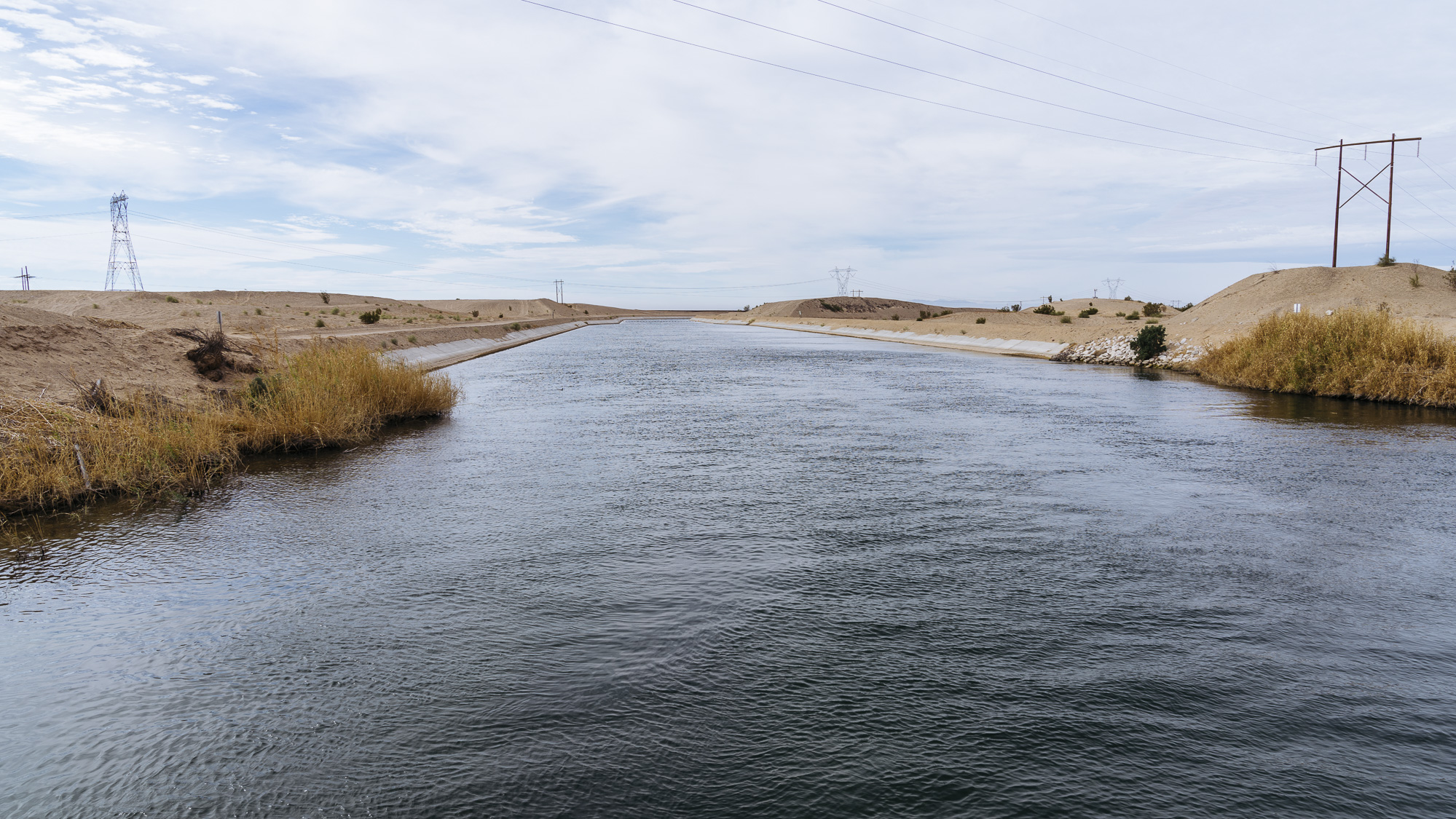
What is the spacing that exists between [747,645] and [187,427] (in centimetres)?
978

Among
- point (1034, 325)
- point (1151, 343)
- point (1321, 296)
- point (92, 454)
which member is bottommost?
point (92, 454)

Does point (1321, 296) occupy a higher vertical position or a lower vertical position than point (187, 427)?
higher

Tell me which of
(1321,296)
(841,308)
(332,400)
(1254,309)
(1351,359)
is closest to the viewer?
(332,400)

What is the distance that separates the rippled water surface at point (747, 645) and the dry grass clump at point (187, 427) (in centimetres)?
80

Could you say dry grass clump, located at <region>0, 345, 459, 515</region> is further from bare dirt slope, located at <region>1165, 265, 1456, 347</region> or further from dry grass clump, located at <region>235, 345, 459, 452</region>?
bare dirt slope, located at <region>1165, 265, 1456, 347</region>

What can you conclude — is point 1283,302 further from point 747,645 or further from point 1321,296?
point 747,645

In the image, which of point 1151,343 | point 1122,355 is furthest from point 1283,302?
point 1151,343

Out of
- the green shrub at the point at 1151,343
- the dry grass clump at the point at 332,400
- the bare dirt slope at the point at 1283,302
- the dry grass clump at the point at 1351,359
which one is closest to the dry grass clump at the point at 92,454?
the dry grass clump at the point at 332,400

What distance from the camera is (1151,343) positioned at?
32.2 metres

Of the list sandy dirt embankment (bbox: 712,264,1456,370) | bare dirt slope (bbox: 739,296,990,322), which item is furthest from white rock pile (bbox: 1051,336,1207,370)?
bare dirt slope (bbox: 739,296,990,322)

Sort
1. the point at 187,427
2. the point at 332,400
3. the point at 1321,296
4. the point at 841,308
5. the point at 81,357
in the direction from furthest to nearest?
the point at 841,308 → the point at 1321,296 → the point at 81,357 → the point at 332,400 → the point at 187,427

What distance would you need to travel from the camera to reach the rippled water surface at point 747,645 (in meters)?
3.77

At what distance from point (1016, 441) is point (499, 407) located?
460 inches

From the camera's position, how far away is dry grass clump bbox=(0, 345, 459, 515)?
9086 millimetres
